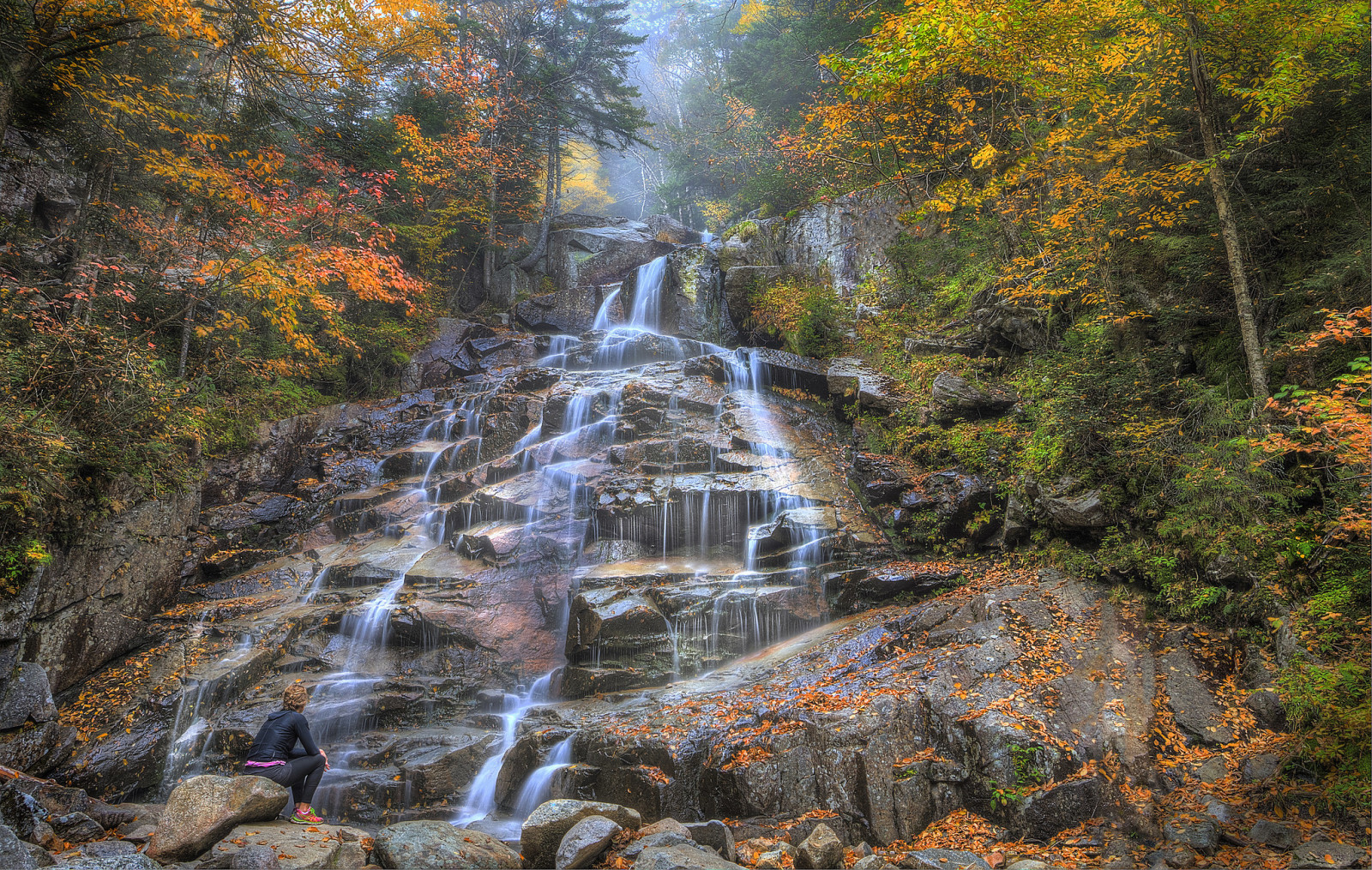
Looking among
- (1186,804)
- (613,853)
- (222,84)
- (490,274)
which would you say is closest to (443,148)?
(490,274)

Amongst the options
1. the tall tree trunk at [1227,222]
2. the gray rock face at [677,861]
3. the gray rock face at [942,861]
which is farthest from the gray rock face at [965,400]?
the gray rock face at [677,861]

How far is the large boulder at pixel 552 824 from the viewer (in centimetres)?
469

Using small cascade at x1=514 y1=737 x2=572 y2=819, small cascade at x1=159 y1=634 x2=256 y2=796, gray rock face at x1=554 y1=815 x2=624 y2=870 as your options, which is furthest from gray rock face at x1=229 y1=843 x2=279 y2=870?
small cascade at x1=159 y1=634 x2=256 y2=796

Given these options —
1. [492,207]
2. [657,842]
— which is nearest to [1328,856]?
[657,842]

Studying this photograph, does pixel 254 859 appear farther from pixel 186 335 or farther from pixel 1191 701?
pixel 186 335

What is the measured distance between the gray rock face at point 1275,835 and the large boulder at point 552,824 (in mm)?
4593

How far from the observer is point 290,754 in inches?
215

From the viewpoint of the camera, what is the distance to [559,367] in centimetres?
1806

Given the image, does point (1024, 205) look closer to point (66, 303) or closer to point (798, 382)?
point (798, 382)

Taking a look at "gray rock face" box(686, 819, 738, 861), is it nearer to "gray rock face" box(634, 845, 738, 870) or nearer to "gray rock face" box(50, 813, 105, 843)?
"gray rock face" box(634, 845, 738, 870)

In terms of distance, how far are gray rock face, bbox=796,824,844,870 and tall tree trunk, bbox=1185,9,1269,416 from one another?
590 centimetres

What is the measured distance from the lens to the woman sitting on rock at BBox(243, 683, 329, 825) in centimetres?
522

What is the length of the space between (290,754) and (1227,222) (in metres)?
11.0

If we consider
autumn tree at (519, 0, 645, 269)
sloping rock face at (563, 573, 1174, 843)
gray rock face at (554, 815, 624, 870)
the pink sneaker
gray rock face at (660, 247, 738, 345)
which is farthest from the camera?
autumn tree at (519, 0, 645, 269)
